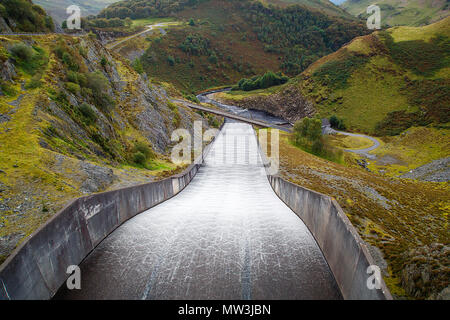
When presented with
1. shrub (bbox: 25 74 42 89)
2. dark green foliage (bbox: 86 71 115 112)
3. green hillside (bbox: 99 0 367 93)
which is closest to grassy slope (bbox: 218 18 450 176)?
green hillside (bbox: 99 0 367 93)

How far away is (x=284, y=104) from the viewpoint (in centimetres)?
8775

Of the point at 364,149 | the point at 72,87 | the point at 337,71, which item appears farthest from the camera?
the point at 337,71

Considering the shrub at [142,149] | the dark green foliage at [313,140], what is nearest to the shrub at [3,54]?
the shrub at [142,149]

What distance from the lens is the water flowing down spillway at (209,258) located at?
29.4 ft

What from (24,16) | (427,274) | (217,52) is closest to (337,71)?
(217,52)

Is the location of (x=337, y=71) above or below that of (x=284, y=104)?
above

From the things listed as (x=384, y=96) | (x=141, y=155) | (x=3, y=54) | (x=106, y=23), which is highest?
(x=106, y=23)

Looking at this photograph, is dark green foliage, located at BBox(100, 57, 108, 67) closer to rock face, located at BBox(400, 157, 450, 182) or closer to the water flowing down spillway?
the water flowing down spillway

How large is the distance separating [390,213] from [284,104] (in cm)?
7673

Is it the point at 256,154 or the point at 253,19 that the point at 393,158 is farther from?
the point at 253,19

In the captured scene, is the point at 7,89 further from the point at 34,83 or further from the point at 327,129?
the point at 327,129

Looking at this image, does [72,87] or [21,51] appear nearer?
[21,51]

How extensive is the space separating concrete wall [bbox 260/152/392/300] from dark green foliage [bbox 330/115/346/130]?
57616mm

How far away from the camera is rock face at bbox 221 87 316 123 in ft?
262
